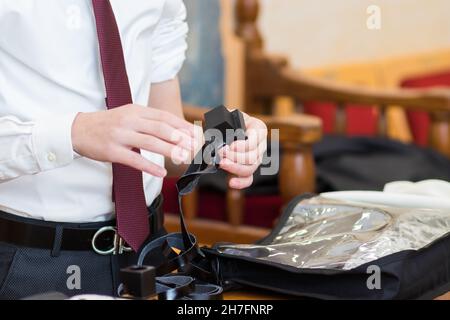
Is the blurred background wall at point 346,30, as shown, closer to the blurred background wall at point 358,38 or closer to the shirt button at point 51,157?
the blurred background wall at point 358,38

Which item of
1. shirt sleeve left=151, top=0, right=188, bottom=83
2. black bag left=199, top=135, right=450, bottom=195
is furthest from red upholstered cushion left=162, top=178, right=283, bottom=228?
shirt sleeve left=151, top=0, right=188, bottom=83

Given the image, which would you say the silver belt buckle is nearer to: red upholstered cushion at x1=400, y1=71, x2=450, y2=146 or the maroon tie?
the maroon tie

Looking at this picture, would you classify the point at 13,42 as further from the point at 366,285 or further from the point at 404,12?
the point at 404,12

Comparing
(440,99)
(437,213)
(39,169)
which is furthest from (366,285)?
(440,99)

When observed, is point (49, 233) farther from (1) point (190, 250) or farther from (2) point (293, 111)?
(2) point (293, 111)

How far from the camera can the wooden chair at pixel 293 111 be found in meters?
2.07

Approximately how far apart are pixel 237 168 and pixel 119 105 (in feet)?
0.69

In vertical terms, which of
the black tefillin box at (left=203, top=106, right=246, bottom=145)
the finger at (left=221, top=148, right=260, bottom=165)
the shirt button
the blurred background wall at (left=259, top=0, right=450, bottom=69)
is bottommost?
the finger at (left=221, top=148, right=260, bottom=165)

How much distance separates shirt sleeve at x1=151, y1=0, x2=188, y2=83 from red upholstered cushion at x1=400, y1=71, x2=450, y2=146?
1888mm

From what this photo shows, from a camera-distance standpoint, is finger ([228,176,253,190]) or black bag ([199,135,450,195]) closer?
finger ([228,176,253,190])

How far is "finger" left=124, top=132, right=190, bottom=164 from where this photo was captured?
0.82 metres

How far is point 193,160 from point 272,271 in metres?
0.16

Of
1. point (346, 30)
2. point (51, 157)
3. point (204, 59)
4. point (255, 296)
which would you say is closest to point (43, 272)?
point (51, 157)
